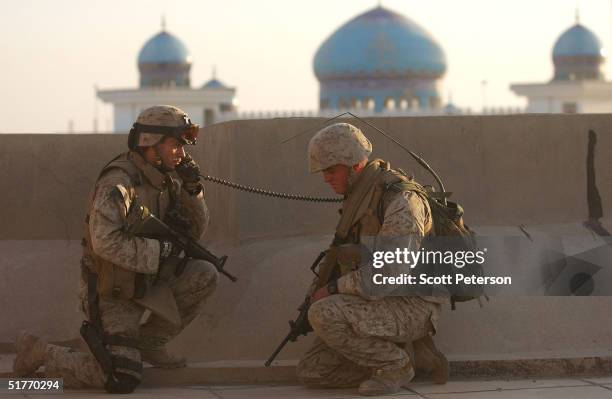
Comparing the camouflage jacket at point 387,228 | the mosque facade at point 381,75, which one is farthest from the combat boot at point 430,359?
the mosque facade at point 381,75

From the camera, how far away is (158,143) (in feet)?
19.9

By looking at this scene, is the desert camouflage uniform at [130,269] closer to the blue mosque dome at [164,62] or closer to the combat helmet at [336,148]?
the combat helmet at [336,148]

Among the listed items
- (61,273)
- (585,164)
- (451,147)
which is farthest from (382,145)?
(61,273)

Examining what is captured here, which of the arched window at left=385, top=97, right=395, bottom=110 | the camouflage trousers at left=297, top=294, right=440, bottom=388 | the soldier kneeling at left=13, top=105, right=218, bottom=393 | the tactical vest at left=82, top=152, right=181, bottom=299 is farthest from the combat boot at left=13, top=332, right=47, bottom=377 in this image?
the arched window at left=385, top=97, right=395, bottom=110

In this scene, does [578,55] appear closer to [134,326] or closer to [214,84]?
[214,84]

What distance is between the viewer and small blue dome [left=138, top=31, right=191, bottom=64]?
66.2 metres

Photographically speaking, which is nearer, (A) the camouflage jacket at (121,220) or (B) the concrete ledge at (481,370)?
(A) the camouflage jacket at (121,220)

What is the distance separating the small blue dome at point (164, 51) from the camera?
66.2 meters

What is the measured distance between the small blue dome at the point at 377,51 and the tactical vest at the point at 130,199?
59.0m

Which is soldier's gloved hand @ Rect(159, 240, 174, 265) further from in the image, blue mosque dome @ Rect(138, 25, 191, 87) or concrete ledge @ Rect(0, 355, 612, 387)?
blue mosque dome @ Rect(138, 25, 191, 87)

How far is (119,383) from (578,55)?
6007cm

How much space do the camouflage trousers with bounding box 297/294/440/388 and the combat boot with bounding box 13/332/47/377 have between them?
3.36 ft

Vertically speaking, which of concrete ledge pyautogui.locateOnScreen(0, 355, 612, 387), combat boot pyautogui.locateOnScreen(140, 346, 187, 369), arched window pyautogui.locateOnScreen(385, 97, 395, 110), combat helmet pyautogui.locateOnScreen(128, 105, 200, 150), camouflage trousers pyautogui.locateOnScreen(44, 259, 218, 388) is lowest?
concrete ledge pyautogui.locateOnScreen(0, 355, 612, 387)

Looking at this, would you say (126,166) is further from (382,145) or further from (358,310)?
(382,145)
